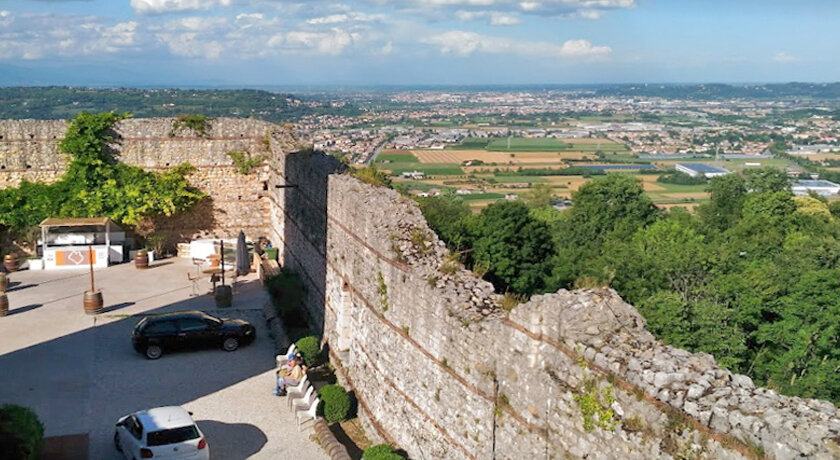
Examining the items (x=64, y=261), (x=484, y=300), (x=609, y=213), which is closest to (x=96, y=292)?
(x=64, y=261)

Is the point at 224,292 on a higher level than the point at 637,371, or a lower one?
lower

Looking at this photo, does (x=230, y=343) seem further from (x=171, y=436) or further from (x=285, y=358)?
(x=171, y=436)

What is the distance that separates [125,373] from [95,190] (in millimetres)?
11191

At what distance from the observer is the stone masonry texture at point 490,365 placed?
20.8 feet

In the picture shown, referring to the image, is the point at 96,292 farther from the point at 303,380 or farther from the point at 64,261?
the point at 303,380

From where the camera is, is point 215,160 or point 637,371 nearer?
point 637,371

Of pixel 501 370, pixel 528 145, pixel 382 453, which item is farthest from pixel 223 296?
pixel 528 145

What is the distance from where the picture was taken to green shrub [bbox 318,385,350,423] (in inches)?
536

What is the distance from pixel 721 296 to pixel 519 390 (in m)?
15.9

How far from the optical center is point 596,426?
24.2ft

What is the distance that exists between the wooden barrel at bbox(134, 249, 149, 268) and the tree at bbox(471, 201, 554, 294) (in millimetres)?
9283

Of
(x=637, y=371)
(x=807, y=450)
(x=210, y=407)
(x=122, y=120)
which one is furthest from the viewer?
(x=122, y=120)

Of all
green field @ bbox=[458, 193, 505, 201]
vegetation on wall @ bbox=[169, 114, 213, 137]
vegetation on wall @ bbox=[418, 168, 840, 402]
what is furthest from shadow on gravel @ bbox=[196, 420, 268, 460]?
green field @ bbox=[458, 193, 505, 201]

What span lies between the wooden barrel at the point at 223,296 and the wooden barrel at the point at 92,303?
2631 millimetres
